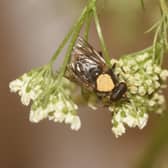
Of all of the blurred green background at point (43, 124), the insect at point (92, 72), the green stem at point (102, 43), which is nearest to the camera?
the green stem at point (102, 43)

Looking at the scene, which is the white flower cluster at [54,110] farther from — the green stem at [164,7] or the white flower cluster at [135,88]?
the green stem at [164,7]

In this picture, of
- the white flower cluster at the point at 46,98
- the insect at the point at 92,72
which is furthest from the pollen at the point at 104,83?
the white flower cluster at the point at 46,98

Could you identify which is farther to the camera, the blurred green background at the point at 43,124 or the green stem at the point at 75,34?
the blurred green background at the point at 43,124

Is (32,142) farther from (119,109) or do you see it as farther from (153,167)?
(119,109)

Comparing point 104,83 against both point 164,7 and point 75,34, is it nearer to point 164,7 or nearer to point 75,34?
point 75,34

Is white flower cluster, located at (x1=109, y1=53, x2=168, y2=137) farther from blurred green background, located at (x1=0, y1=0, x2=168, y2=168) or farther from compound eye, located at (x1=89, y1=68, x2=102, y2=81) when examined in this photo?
blurred green background, located at (x1=0, y1=0, x2=168, y2=168)

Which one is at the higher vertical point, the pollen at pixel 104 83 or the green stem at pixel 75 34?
the green stem at pixel 75 34

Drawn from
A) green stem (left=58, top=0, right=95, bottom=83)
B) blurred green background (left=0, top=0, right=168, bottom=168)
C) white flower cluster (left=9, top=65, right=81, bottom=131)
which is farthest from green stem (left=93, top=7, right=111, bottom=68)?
blurred green background (left=0, top=0, right=168, bottom=168)
